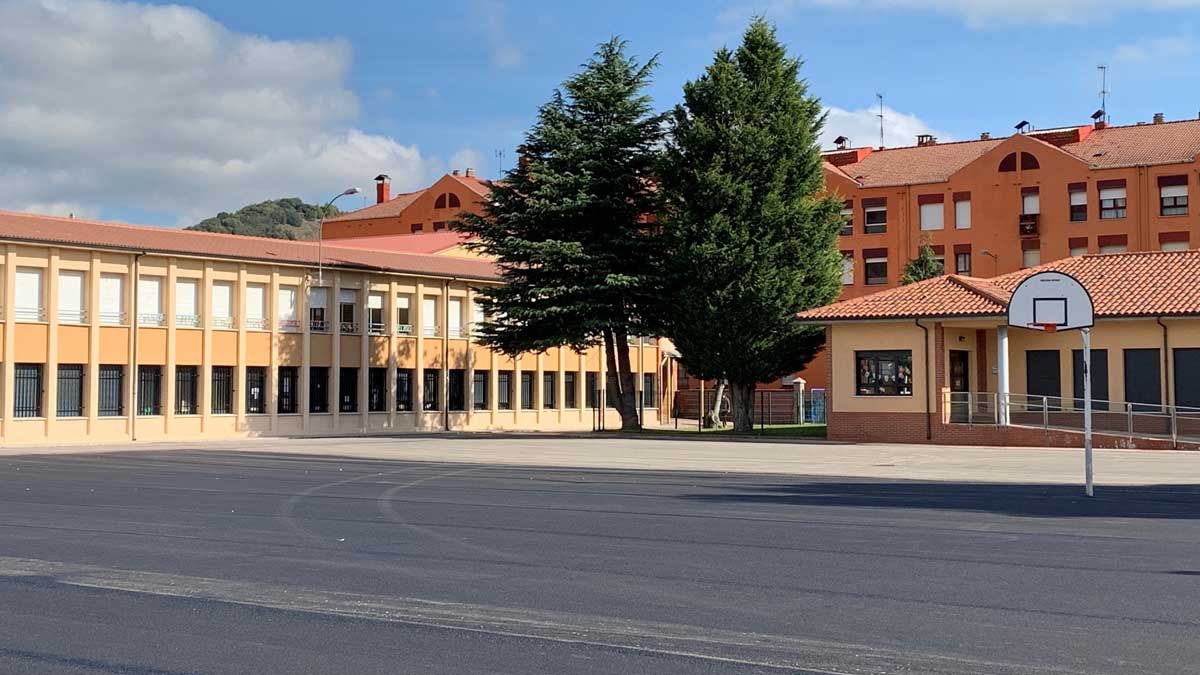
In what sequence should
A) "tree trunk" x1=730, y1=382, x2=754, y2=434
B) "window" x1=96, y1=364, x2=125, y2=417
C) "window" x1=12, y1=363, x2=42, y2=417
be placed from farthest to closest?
1. "tree trunk" x1=730, y1=382, x2=754, y2=434
2. "window" x1=96, y1=364, x2=125, y2=417
3. "window" x1=12, y1=363, x2=42, y2=417

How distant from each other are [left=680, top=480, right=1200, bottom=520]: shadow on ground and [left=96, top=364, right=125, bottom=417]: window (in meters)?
30.4

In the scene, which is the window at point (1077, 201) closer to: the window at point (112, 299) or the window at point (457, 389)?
the window at point (457, 389)

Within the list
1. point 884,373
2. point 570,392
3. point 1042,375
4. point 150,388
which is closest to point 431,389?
point 570,392

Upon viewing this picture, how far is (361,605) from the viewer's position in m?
10.4

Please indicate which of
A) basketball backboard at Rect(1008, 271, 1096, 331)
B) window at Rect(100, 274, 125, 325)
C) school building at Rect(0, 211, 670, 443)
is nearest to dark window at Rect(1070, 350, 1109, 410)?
basketball backboard at Rect(1008, 271, 1096, 331)

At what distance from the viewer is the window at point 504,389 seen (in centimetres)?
6203

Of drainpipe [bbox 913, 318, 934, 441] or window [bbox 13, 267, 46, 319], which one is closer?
drainpipe [bbox 913, 318, 934, 441]

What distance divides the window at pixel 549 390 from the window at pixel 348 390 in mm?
10797

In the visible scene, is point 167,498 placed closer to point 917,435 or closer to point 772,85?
point 917,435

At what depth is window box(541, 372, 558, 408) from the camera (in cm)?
6419

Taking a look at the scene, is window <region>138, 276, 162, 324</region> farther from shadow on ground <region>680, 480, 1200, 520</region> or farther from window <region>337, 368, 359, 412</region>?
shadow on ground <region>680, 480, 1200, 520</region>

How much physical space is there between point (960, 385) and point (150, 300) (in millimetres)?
27481

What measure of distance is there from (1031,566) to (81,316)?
133ft

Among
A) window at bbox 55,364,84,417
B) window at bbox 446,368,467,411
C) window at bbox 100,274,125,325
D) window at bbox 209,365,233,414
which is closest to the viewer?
window at bbox 55,364,84,417
